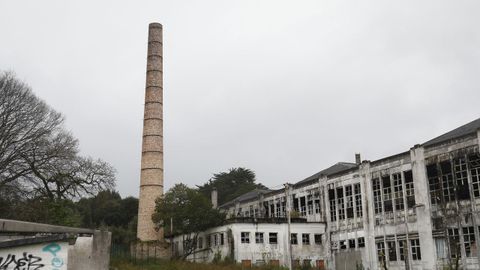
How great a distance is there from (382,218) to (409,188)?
2809 mm

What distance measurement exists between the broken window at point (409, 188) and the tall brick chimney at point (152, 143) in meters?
21.2

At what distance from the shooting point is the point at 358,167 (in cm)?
3556

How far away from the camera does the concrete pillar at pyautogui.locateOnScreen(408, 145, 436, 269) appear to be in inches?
1176

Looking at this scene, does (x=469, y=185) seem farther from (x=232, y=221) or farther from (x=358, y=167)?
(x=232, y=221)

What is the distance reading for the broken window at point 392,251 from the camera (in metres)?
32.2

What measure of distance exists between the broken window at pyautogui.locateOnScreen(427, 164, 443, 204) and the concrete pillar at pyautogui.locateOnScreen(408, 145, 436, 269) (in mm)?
219

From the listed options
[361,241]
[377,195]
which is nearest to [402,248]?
[361,241]

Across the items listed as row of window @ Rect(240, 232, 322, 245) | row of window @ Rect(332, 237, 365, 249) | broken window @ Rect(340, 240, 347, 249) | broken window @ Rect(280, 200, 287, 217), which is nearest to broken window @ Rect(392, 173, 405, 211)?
row of window @ Rect(332, 237, 365, 249)

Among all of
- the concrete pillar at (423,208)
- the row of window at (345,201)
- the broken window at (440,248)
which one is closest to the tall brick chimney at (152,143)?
the row of window at (345,201)

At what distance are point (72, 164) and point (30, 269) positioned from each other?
25.9 m

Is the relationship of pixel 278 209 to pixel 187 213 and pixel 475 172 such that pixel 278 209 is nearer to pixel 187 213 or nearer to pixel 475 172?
pixel 187 213

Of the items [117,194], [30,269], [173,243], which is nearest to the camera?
[30,269]

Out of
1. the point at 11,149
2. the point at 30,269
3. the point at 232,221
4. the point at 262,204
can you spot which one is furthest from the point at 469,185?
the point at 11,149

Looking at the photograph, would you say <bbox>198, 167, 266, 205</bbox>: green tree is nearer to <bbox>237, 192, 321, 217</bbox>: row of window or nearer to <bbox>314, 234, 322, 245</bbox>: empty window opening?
<bbox>237, 192, 321, 217</bbox>: row of window
